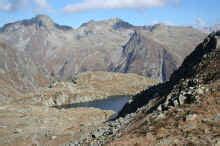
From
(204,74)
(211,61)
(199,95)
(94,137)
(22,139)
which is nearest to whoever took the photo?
(199,95)

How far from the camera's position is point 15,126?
596 ft

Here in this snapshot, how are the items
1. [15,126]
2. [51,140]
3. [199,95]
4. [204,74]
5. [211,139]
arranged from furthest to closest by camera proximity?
[15,126], [51,140], [204,74], [199,95], [211,139]

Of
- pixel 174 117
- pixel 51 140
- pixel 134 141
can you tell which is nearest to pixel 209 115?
pixel 174 117

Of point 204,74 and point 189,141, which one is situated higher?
point 204,74

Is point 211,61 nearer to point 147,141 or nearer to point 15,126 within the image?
point 147,141

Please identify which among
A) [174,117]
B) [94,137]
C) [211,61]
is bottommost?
[94,137]

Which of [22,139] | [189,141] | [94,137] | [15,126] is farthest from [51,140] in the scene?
[189,141]

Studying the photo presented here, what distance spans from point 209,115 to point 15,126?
13520cm

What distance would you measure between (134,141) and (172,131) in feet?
16.4

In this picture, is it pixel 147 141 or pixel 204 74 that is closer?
pixel 147 141

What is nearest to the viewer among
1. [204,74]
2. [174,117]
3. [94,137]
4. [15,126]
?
[174,117]

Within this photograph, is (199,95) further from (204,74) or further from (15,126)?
(15,126)

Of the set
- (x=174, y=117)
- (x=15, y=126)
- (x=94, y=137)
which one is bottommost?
(x=15, y=126)

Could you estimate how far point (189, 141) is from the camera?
51875 mm
